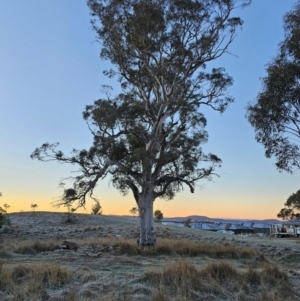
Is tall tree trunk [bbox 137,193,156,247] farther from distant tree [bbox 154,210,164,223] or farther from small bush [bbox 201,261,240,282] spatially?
distant tree [bbox 154,210,164,223]

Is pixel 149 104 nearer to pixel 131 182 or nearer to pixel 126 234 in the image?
pixel 131 182

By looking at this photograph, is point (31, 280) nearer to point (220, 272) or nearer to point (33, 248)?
point (220, 272)

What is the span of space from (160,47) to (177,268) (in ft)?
51.6

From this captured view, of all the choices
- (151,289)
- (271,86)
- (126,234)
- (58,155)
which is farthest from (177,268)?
(126,234)

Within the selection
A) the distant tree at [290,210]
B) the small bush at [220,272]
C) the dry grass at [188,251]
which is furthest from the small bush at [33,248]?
the distant tree at [290,210]

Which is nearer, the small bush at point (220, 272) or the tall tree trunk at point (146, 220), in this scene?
the small bush at point (220, 272)

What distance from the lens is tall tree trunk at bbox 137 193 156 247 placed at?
22.4m

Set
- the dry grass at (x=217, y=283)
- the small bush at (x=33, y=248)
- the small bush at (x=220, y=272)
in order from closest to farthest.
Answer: the dry grass at (x=217, y=283) → the small bush at (x=220, y=272) → the small bush at (x=33, y=248)

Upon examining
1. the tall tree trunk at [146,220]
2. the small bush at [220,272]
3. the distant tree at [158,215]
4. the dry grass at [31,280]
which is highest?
the distant tree at [158,215]

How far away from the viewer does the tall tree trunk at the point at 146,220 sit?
22.4m

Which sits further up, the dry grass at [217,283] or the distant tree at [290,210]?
the distant tree at [290,210]

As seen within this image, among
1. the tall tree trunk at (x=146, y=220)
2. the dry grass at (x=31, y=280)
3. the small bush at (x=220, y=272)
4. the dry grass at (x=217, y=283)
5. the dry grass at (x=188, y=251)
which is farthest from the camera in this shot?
the tall tree trunk at (x=146, y=220)

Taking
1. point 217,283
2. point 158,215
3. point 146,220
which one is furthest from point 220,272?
point 158,215

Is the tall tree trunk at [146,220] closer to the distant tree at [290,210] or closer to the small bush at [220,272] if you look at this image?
the small bush at [220,272]
